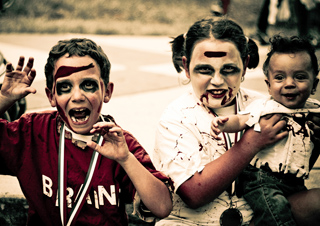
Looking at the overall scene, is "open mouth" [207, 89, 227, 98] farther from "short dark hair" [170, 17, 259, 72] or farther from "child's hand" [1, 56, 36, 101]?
"child's hand" [1, 56, 36, 101]

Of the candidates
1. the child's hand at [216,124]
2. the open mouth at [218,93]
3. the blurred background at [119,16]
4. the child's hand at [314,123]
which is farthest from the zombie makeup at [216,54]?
the blurred background at [119,16]

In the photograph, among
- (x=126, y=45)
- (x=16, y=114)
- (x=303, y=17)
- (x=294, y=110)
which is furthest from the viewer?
(x=126, y=45)

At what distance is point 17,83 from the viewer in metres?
2.16

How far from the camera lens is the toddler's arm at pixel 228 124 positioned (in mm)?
2010

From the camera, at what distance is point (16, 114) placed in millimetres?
3598

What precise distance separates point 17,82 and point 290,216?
1466 mm

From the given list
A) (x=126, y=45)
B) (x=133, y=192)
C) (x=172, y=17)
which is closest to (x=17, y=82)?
(x=133, y=192)

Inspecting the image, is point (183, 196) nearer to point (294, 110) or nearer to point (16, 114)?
point (294, 110)

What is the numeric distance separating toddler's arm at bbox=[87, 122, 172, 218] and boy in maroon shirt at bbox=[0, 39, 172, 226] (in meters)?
0.03

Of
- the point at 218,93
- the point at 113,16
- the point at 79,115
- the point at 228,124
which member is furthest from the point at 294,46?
the point at 113,16

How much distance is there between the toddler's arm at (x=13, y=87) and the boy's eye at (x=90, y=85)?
25 cm

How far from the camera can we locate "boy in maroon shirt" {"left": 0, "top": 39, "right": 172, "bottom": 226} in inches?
81.9

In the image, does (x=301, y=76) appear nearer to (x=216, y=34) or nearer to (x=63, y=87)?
(x=216, y=34)

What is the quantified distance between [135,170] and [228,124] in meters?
0.49
